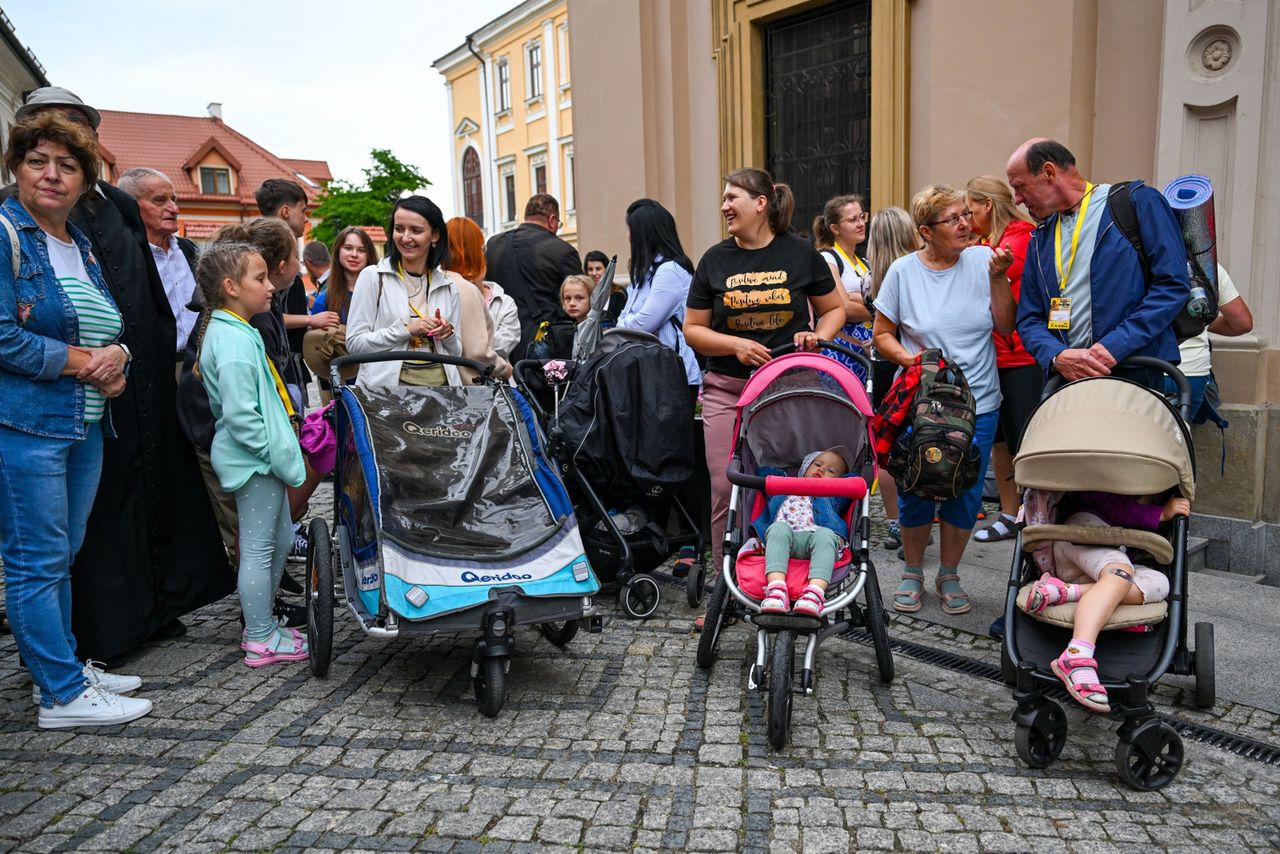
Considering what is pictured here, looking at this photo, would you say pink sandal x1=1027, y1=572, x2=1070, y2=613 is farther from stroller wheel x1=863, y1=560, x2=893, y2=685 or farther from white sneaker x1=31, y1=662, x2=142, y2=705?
white sneaker x1=31, y1=662, x2=142, y2=705

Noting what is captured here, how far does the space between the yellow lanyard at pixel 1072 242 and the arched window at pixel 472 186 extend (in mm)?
40564

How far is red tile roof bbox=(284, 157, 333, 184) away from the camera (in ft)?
181

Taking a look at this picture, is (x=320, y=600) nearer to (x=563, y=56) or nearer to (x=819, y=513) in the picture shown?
(x=819, y=513)

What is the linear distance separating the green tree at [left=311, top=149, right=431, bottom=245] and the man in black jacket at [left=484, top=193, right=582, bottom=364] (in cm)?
3390

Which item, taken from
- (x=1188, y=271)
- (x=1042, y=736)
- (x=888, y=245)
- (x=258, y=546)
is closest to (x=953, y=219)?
(x=1188, y=271)

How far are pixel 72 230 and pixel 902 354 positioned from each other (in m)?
3.66

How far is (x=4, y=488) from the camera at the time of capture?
138 inches

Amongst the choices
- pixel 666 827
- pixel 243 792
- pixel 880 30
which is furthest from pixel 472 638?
pixel 880 30

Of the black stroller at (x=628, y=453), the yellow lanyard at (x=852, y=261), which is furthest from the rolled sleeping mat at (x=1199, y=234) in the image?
the yellow lanyard at (x=852, y=261)

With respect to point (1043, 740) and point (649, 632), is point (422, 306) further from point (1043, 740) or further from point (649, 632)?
point (1043, 740)

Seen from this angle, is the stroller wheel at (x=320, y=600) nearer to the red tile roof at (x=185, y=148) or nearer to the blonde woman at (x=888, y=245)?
the blonde woman at (x=888, y=245)

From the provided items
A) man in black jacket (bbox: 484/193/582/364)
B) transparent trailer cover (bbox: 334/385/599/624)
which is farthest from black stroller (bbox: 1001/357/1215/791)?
man in black jacket (bbox: 484/193/582/364)

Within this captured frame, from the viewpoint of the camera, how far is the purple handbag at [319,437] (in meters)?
4.80

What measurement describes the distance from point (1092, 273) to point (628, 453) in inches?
88.3
